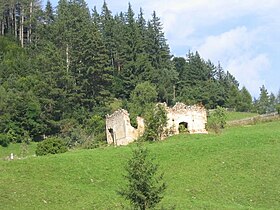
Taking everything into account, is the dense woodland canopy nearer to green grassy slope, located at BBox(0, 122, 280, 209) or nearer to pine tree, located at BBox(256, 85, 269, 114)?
pine tree, located at BBox(256, 85, 269, 114)

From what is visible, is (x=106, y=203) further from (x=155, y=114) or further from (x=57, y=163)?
(x=155, y=114)

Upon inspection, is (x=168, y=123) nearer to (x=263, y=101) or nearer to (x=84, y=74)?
(x=84, y=74)

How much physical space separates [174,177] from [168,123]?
54.2 feet

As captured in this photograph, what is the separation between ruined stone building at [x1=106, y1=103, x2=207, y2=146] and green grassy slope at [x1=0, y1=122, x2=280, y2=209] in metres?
9.72

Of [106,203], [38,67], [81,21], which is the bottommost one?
[106,203]

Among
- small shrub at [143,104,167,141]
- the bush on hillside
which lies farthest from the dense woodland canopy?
Result: the bush on hillside

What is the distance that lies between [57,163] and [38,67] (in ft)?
132

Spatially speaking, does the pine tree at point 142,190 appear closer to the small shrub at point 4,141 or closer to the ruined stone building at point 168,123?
the ruined stone building at point 168,123

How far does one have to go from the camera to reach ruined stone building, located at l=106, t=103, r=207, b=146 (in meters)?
49.8

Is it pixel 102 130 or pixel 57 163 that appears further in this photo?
pixel 102 130

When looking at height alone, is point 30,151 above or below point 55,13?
below

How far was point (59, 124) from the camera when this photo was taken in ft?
203

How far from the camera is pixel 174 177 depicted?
1304 inches

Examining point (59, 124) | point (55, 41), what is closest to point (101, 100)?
point (59, 124)
